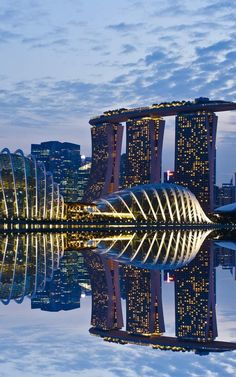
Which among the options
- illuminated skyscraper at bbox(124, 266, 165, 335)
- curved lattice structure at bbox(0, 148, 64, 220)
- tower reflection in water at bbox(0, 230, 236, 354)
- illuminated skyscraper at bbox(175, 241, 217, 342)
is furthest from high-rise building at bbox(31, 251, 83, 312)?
curved lattice structure at bbox(0, 148, 64, 220)

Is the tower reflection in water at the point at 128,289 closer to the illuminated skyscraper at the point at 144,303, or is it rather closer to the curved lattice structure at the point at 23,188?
the illuminated skyscraper at the point at 144,303

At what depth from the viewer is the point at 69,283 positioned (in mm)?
34156

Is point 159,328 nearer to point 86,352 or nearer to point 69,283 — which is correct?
point 86,352

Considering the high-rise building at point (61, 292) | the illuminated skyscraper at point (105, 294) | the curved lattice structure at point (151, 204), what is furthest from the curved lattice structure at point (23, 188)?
the high-rise building at point (61, 292)

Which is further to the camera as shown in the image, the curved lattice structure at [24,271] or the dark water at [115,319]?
the curved lattice structure at [24,271]

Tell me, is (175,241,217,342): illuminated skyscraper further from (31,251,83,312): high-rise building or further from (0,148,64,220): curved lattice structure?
(0,148,64,220): curved lattice structure

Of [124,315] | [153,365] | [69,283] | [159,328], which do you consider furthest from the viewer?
[69,283]

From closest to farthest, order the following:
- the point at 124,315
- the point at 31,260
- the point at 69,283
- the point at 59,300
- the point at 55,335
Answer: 1. the point at 55,335
2. the point at 124,315
3. the point at 59,300
4. the point at 69,283
5. the point at 31,260

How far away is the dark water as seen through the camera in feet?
56.1

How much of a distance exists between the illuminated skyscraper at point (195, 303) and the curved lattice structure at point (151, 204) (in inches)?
4190

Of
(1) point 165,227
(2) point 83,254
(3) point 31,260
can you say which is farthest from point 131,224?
(3) point 31,260

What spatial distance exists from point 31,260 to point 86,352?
2722 centimetres

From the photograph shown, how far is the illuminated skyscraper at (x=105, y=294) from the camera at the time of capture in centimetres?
2348

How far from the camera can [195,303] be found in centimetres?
2762
